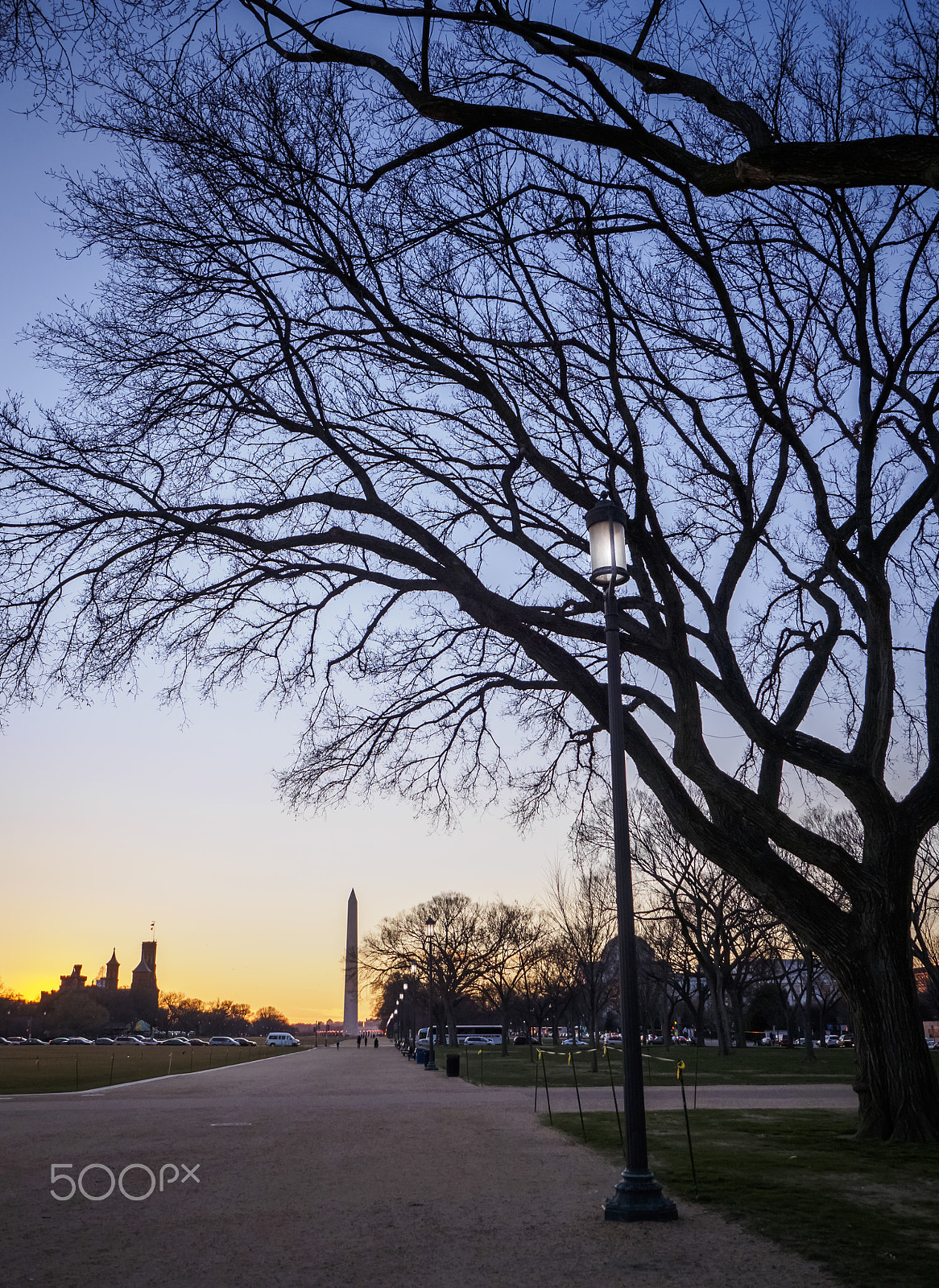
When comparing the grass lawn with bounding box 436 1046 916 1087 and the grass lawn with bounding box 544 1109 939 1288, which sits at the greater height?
the grass lawn with bounding box 544 1109 939 1288

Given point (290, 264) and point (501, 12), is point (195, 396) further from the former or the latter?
point (501, 12)

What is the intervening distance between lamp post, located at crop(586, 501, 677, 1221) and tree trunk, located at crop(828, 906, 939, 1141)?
5.47 meters

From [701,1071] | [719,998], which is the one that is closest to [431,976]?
[719,998]

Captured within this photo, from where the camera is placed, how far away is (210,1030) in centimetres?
19662

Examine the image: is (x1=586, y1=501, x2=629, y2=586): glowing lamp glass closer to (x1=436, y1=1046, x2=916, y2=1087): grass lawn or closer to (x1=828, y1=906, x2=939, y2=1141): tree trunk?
(x1=828, y1=906, x2=939, y2=1141): tree trunk

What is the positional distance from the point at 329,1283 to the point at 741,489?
10.6 meters

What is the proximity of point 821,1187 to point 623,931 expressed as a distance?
131 inches

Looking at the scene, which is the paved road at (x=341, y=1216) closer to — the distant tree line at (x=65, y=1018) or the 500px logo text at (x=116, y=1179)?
the 500px logo text at (x=116, y=1179)

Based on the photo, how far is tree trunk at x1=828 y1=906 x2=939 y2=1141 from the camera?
1227 cm

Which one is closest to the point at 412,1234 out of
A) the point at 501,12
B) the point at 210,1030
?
the point at 501,12

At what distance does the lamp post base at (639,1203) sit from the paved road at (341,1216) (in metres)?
0.20

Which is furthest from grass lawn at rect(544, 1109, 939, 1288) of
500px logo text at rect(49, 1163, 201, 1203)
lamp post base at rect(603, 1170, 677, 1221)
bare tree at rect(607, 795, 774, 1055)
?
bare tree at rect(607, 795, 774, 1055)

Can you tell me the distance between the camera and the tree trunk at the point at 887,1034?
1227cm

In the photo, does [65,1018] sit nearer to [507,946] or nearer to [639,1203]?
[507,946]
